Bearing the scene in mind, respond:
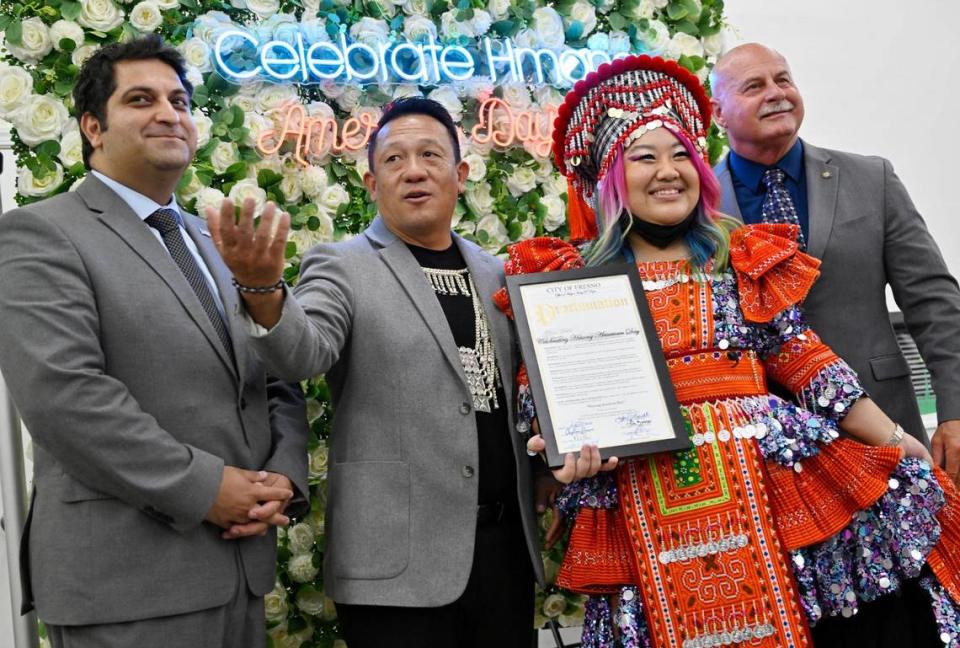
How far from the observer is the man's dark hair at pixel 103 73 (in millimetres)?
2047

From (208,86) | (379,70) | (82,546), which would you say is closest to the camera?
(82,546)

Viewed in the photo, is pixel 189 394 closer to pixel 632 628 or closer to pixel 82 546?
pixel 82 546

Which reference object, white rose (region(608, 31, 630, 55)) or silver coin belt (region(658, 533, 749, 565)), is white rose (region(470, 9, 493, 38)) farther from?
silver coin belt (region(658, 533, 749, 565))

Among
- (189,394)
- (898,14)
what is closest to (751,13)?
(898,14)

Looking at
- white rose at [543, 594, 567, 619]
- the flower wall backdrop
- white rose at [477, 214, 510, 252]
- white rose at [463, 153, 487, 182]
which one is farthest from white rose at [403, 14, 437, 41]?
white rose at [543, 594, 567, 619]

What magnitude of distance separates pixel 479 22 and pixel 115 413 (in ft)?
6.18

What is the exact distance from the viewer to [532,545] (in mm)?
2107

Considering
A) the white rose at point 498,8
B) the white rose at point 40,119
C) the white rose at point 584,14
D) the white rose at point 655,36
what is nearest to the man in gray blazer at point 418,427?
the white rose at point 40,119

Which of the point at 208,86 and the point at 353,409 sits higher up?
the point at 208,86

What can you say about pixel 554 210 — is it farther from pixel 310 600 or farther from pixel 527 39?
pixel 310 600

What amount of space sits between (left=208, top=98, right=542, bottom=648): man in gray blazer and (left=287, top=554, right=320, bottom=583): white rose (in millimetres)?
613

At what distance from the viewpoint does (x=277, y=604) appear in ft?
8.56

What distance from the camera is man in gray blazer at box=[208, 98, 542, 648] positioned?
1948 mm

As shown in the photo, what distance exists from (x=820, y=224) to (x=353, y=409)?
4.45 feet
